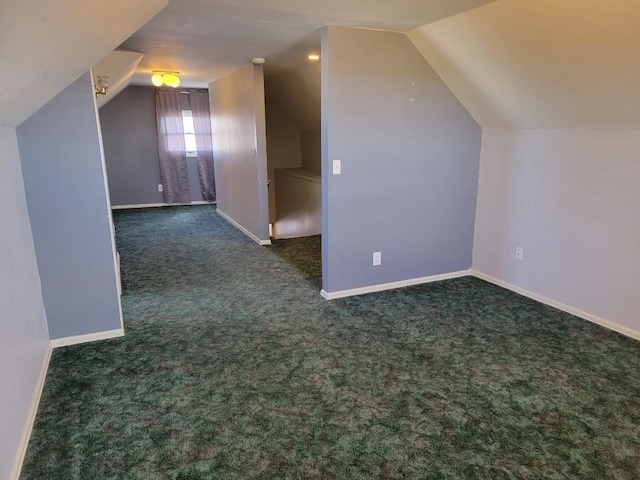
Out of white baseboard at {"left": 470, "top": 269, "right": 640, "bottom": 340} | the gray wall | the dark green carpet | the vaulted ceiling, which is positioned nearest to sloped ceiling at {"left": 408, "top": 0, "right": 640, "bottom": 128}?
the vaulted ceiling

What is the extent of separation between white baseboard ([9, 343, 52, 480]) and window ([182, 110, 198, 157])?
6155 millimetres

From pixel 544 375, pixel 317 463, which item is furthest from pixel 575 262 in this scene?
pixel 317 463

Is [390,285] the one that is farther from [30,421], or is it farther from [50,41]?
[50,41]

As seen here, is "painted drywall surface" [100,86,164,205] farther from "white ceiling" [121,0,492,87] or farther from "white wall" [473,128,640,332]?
"white wall" [473,128,640,332]

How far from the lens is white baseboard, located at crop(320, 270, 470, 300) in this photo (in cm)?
354

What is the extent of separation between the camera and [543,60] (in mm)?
2633

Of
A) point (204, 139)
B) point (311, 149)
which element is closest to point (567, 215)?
point (311, 149)

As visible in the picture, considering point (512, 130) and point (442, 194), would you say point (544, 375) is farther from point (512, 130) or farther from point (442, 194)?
point (512, 130)

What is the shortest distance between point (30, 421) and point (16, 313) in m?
0.51

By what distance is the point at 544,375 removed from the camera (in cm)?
238

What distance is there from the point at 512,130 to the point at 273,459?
3.12m

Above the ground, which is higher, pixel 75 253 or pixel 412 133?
pixel 412 133

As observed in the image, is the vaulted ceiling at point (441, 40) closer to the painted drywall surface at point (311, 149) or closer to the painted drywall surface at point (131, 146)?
the painted drywall surface at point (311, 149)

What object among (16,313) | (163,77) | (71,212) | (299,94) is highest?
(163,77)
